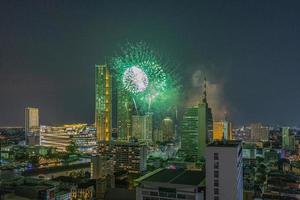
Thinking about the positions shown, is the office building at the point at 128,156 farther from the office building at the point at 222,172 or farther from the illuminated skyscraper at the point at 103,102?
the office building at the point at 222,172

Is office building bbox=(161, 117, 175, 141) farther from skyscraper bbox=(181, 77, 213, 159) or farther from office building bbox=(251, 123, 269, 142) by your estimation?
office building bbox=(251, 123, 269, 142)

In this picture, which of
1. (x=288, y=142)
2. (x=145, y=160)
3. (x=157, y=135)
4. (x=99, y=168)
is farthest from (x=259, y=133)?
(x=99, y=168)

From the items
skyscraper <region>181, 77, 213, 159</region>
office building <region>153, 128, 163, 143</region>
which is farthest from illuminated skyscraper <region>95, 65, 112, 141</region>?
skyscraper <region>181, 77, 213, 159</region>

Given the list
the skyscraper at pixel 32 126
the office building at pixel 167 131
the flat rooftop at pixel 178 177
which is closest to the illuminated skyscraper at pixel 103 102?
the office building at pixel 167 131

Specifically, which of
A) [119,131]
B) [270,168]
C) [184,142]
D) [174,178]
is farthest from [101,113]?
[174,178]

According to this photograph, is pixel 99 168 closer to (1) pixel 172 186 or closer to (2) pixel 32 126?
(1) pixel 172 186
